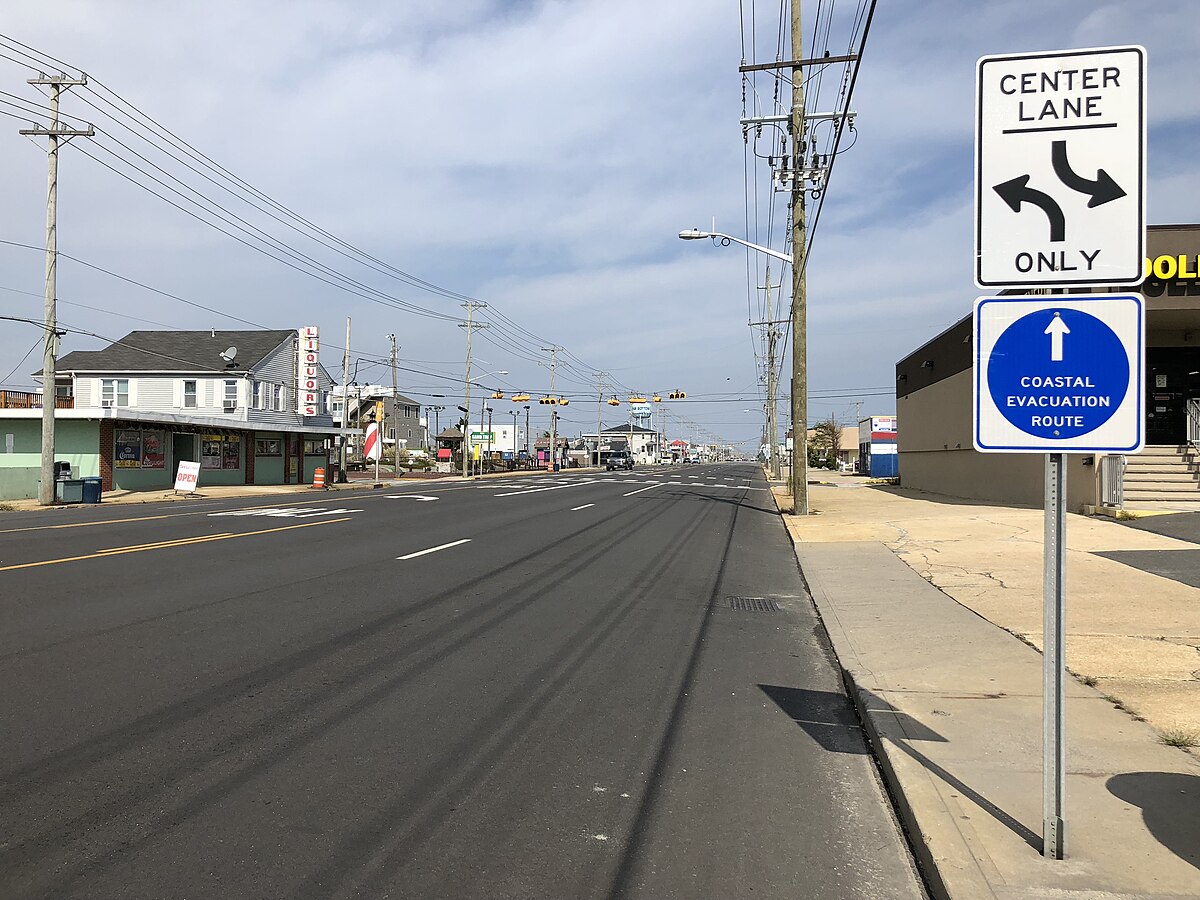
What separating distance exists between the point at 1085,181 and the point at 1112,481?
713 inches

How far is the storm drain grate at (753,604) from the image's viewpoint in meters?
10.3

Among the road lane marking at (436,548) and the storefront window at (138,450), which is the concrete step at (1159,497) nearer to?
the road lane marking at (436,548)

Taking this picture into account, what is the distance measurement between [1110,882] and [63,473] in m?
35.7

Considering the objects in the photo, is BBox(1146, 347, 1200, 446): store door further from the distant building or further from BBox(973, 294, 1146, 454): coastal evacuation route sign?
the distant building

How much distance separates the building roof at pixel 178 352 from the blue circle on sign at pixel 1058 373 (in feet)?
160

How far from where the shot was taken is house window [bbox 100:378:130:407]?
4791cm

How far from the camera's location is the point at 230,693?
616 cm

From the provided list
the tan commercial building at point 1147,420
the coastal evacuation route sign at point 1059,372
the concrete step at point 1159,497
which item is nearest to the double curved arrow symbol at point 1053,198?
the coastal evacuation route sign at point 1059,372

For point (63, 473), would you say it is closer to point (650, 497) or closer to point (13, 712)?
point (650, 497)

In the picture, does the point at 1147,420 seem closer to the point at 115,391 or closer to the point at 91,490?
the point at 91,490

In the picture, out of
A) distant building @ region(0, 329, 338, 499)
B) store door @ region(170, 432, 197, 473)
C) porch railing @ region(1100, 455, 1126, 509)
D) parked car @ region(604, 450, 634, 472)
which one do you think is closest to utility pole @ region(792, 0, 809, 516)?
porch railing @ region(1100, 455, 1126, 509)

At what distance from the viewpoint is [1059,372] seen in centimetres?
358

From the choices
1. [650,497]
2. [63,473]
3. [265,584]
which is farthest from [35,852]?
[63,473]

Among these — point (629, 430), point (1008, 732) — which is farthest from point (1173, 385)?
point (629, 430)
